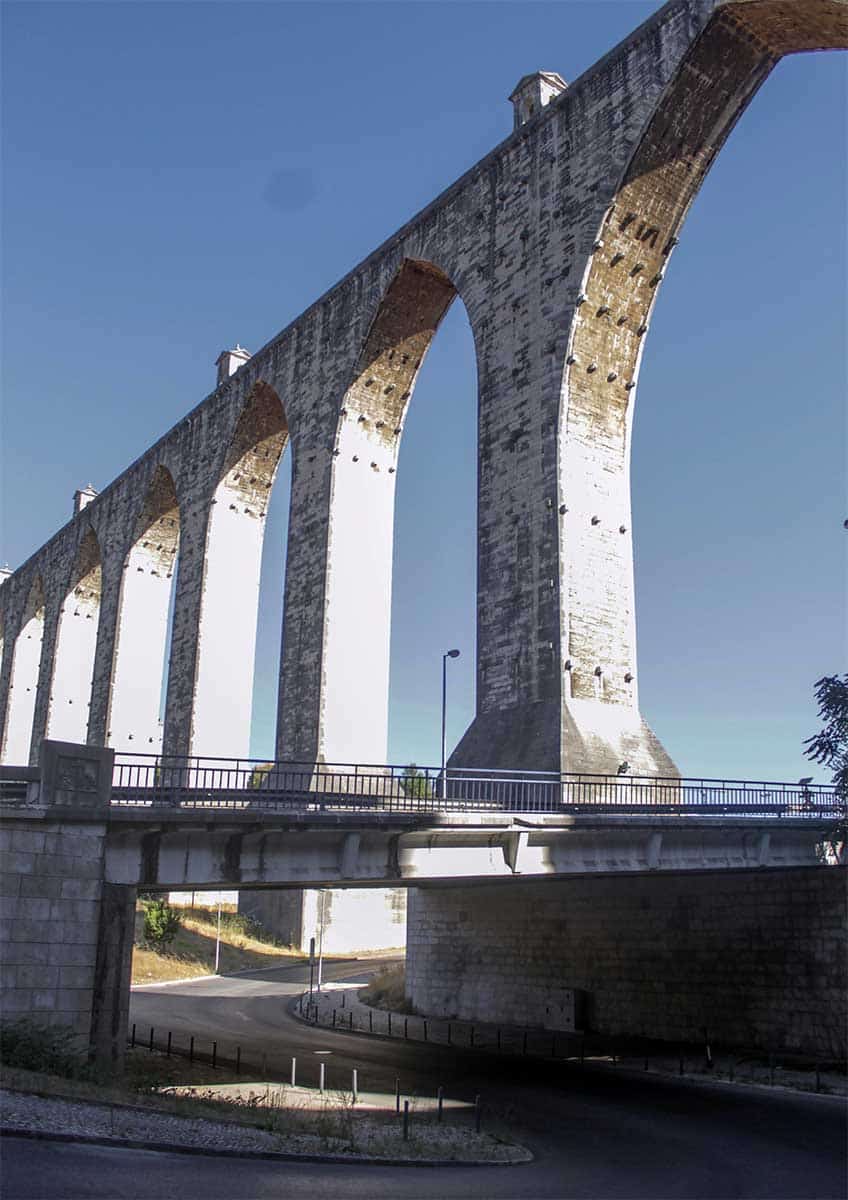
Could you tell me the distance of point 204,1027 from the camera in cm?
2778

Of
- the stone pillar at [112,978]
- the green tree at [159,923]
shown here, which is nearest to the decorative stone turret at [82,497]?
the green tree at [159,923]

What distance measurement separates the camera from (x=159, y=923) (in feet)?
133

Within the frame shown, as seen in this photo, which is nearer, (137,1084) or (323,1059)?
(137,1084)

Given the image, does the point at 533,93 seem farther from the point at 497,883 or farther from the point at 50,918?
the point at 50,918

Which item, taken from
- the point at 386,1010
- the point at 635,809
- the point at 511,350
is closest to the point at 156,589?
the point at 386,1010

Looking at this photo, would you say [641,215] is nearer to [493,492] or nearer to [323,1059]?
[493,492]

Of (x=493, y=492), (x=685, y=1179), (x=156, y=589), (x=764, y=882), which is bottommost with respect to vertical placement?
(x=685, y=1179)

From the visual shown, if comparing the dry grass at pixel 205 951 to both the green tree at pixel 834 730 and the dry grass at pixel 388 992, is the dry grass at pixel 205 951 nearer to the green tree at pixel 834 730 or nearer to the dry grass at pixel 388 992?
the dry grass at pixel 388 992

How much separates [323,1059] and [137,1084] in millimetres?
8432

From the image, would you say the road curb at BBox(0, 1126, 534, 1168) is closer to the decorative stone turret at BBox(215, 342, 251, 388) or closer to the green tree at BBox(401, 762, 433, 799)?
the green tree at BBox(401, 762, 433, 799)

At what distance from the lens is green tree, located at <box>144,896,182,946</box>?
4014 centimetres

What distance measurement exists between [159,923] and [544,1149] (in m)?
27.9

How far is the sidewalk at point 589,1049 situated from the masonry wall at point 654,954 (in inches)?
19.2

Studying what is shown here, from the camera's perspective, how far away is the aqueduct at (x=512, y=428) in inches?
958
